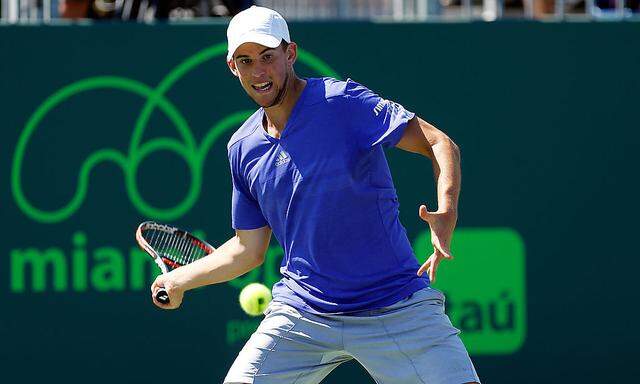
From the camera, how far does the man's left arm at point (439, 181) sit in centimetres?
360

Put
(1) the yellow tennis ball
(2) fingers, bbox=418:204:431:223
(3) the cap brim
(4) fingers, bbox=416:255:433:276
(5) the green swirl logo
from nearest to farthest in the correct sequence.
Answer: (2) fingers, bbox=418:204:431:223 < (4) fingers, bbox=416:255:433:276 < (3) the cap brim < (1) the yellow tennis ball < (5) the green swirl logo

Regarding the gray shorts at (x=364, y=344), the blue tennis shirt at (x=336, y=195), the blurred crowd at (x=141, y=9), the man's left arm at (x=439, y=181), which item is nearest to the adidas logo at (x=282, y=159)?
the blue tennis shirt at (x=336, y=195)

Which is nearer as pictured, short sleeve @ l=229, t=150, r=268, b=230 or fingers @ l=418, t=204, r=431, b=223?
fingers @ l=418, t=204, r=431, b=223

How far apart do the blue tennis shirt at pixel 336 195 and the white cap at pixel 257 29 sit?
9.2 inches

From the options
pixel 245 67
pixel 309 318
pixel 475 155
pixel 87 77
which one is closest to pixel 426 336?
pixel 309 318

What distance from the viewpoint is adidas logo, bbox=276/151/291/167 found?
4.02 metres

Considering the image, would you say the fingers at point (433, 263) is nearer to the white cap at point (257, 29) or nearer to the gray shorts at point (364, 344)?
the gray shorts at point (364, 344)

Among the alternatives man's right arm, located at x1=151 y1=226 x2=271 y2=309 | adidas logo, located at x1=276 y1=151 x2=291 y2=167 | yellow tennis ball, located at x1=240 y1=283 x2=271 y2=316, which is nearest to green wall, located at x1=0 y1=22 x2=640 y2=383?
Answer: yellow tennis ball, located at x1=240 y1=283 x2=271 y2=316

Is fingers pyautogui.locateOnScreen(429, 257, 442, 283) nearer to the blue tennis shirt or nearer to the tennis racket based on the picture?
the blue tennis shirt

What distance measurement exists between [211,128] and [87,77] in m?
0.75

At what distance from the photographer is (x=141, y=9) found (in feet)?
25.0

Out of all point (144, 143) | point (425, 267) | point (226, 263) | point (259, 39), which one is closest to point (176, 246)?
point (226, 263)

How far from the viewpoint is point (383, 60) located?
6520 mm

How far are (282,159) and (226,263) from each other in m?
0.52
